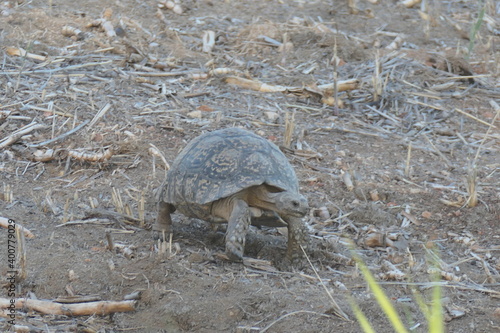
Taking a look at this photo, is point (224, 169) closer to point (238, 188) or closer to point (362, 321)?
point (238, 188)

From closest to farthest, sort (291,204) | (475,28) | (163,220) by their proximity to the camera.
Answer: (291,204) < (163,220) < (475,28)

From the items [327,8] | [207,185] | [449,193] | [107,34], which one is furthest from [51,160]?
[327,8]

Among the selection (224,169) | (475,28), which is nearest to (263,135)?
(224,169)

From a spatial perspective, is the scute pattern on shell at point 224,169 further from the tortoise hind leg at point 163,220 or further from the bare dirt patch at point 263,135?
the bare dirt patch at point 263,135

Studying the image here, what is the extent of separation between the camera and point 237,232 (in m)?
4.62

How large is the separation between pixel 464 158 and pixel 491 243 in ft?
5.69

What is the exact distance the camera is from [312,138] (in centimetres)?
722

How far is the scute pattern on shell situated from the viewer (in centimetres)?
473

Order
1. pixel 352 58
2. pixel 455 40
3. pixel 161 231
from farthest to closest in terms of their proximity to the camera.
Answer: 1. pixel 455 40
2. pixel 352 58
3. pixel 161 231

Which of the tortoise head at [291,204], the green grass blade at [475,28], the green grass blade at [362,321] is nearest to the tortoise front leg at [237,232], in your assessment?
the tortoise head at [291,204]

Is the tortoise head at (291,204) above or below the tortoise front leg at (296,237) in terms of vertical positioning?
above

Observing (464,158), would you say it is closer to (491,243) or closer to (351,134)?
(351,134)

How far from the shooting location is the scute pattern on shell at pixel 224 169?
15.5 feet

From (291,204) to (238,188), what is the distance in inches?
14.3
